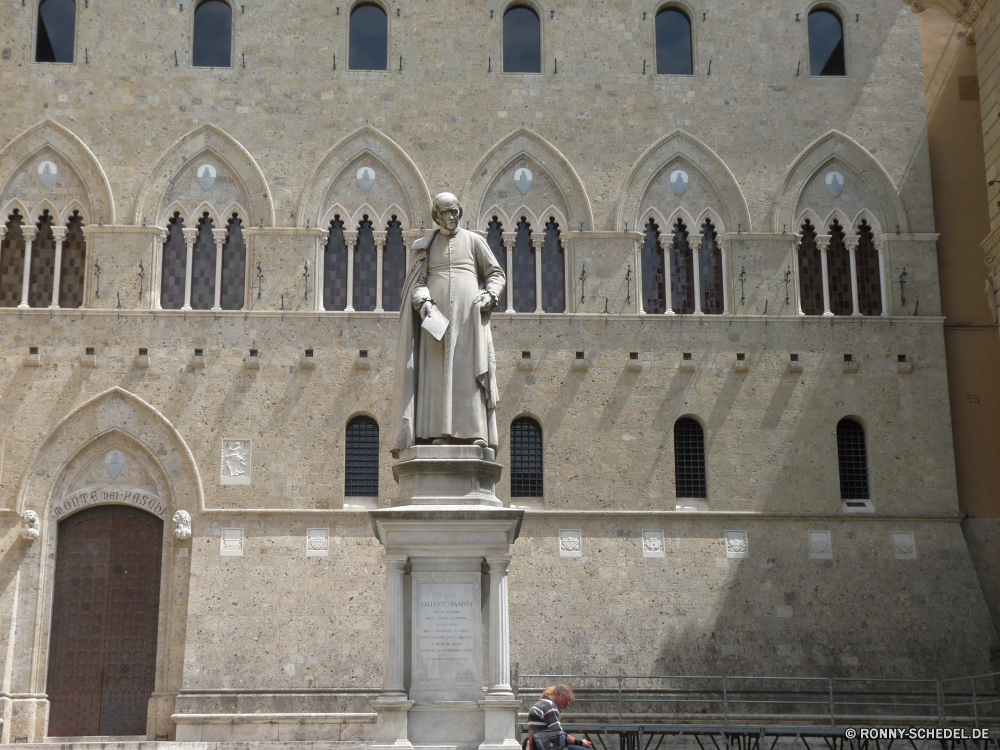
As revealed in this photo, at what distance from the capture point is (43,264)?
25781 mm

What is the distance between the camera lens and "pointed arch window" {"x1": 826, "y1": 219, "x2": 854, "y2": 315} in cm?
2659

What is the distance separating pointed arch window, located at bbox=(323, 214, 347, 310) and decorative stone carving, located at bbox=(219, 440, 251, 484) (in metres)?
3.19

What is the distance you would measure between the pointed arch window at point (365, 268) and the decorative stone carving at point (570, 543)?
5.81 meters

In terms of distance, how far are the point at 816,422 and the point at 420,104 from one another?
1007 cm

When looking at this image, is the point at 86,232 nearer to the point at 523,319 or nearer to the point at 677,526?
the point at 523,319

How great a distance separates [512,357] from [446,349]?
12843 mm

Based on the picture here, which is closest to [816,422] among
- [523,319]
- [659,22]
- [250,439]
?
[523,319]

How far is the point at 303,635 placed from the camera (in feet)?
78.8

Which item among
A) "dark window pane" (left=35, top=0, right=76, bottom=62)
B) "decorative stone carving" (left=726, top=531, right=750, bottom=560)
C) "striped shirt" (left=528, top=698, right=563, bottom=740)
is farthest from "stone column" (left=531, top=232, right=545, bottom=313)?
"striped shirt" (left=528, top=698, right=563, bottom=740)

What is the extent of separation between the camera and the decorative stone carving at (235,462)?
976 inches

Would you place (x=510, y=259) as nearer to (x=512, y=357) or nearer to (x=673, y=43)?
(x=512, y=357)

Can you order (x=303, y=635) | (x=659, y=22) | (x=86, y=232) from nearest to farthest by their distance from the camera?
(x=303, y=635) → (x=86, y=232) → (x=659, y=22)

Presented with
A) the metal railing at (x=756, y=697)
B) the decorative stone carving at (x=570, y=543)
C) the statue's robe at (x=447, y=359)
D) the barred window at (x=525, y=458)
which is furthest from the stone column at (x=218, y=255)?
the statue's robe at (x=447, y=359)

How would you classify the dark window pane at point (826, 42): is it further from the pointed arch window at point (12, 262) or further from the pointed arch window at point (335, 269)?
the pointed arch window at point (12, 262)
